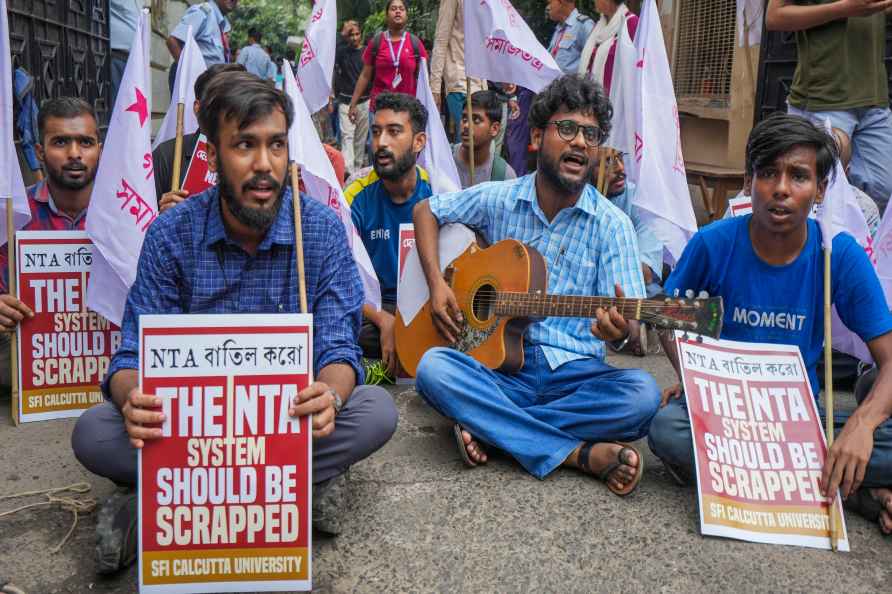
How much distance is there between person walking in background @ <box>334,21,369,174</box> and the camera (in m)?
9.74

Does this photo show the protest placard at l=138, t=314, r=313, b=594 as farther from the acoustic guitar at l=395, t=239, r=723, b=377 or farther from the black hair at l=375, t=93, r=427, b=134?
the black hair at l=375, t=93, r=427, b=134

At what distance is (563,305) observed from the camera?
3.20m

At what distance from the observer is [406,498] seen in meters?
3.12

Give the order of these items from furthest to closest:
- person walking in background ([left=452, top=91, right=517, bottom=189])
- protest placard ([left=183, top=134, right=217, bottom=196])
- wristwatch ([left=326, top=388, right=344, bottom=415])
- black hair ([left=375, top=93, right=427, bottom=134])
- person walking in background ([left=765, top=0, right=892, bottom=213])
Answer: person walking in background ([left=452, top=91, right=517, bottom=189]) < black hair ([left=375, top=93, right=427, bottom=134]) < person walking in background ([left=765, top=0, right=892, bottom=213]) < protest placard ([left=183, top=134, right=217, bottom=196]) < wristwatch ([left=326, top=388, right=344, bottom=415])

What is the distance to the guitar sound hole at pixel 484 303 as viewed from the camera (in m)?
3.52

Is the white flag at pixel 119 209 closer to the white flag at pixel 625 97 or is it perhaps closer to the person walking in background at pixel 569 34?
the white flag at pixel 625 97

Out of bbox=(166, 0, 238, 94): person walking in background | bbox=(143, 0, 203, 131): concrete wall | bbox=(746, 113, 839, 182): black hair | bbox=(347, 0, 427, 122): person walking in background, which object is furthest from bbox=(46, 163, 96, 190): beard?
bbox=(143, 0, 203, 131): concrete wall

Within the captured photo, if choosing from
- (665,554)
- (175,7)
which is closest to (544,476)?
(665,554)

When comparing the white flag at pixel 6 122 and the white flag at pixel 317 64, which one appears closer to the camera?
the white flag at pixel 6 122

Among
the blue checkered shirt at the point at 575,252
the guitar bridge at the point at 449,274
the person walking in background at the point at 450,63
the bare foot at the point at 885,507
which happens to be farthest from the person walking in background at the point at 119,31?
the bare foot at the point at 885,507

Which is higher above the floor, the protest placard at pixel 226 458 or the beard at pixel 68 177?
the beard at pixel 68 177

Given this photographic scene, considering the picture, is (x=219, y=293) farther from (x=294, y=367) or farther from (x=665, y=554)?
(x=665, y=554)

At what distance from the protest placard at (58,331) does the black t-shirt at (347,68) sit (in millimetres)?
7525

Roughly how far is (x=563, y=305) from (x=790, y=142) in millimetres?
982
